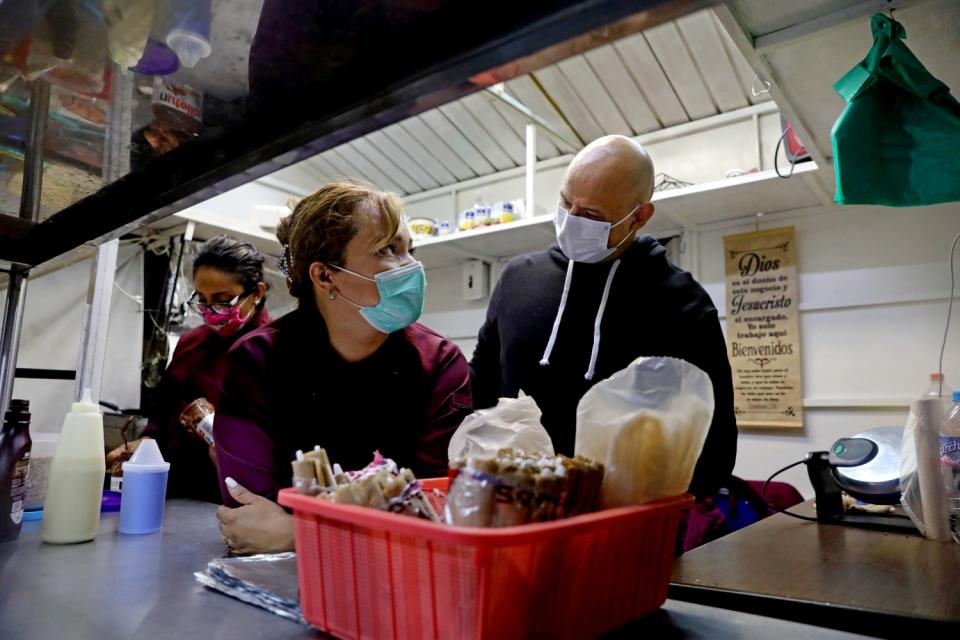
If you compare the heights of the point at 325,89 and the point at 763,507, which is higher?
the point at 325,89

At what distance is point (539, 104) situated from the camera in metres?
2.93

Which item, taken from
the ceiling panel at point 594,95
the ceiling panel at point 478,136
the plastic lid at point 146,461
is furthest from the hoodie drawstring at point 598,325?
the ceiling panel at point 478,136

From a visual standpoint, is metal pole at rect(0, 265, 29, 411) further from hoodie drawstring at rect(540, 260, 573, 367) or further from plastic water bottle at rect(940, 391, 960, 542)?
plastic water bottle at rect(940, 391, 960, 542)

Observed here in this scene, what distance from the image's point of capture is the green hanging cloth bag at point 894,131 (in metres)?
1.24

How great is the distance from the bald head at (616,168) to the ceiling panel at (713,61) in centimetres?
122

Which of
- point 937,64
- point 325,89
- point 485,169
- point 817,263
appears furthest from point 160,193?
point 485,169

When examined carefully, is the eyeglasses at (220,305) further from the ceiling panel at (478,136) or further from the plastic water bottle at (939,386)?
the plastic water bottle at (939,386)

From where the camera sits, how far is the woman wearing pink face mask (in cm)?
191

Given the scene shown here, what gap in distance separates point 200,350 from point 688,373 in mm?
1856

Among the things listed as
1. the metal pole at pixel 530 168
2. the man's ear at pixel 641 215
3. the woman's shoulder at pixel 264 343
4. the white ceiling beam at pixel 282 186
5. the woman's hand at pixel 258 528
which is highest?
the white ceiling beam at pixel 282 186

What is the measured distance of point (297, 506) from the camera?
0.57 metres

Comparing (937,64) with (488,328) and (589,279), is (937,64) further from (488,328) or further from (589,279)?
(488,328)

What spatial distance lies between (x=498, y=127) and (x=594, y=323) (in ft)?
7.04

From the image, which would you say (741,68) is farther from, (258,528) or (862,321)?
(258,528)
